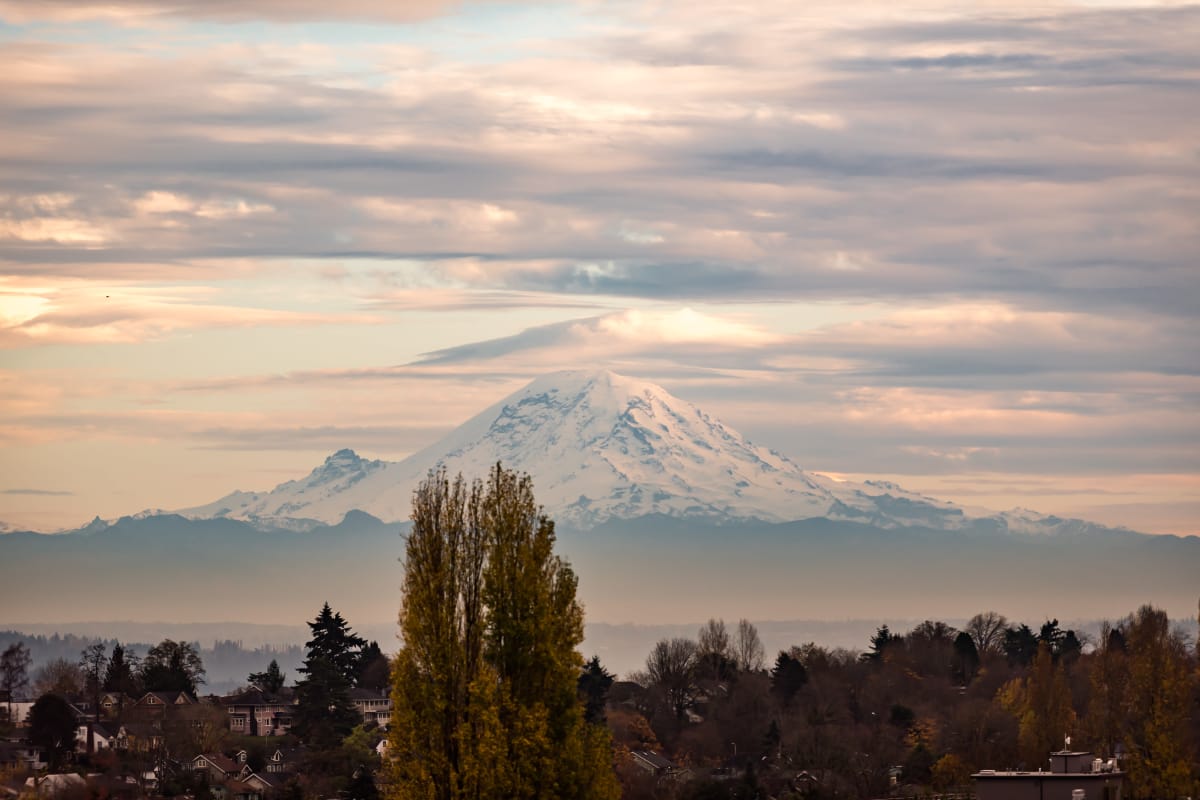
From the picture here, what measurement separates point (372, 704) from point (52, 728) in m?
39.2

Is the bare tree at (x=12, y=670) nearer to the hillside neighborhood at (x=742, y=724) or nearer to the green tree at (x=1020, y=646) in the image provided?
the hillside neighborhood at (x=742, y=724)

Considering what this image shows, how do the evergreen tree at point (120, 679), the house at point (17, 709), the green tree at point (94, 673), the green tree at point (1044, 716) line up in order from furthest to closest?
the green tree at point (94, 673) → the evergreen tree at point (120, 679) → the house at point (17, 709) → the green tree at point (1044, 716)

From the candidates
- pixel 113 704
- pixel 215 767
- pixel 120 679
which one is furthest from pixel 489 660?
pixel 120 679

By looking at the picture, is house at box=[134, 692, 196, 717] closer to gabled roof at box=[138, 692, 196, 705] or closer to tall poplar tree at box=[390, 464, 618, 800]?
gabled roof at box=[138, 692, 196, 705]

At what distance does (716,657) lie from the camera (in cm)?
18062

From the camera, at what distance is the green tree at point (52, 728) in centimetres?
12938

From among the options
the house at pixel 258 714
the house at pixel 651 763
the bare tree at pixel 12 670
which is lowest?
the house at pixel 651 763

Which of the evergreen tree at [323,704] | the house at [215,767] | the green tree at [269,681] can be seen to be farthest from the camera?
the green tree at [269,681]

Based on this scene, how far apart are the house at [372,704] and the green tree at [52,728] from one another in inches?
1206

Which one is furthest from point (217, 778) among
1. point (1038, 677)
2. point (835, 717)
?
point (1038, 677)

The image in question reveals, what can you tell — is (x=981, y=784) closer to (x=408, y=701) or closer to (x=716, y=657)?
(x=408, y=701)

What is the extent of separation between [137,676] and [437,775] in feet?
421

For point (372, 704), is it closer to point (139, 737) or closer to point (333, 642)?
point (333, 642)

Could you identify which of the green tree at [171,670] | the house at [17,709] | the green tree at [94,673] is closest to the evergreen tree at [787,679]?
the green tree at [171,670]
